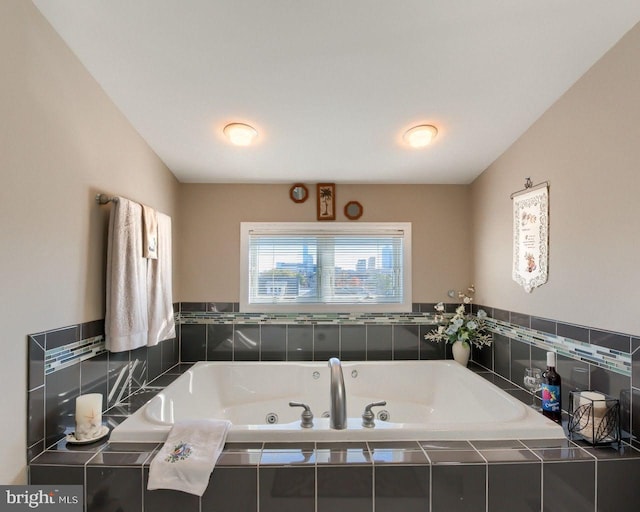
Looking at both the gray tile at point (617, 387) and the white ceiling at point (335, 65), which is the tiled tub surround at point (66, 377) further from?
the gray tile at point (617, 387)

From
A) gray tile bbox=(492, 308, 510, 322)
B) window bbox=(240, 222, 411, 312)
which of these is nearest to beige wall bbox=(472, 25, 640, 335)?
gray tile bbox=(492, 308, 510, 322)

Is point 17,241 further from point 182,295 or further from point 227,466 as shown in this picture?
point 182,295

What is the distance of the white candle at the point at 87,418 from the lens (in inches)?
60.2

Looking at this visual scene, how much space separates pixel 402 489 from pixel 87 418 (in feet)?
4.40

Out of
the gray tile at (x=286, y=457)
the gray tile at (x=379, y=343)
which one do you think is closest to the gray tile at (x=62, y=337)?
the gray tile at (x=286, y=457)

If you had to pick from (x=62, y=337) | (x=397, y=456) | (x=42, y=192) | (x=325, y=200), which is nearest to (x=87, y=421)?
(x=62, y=337)

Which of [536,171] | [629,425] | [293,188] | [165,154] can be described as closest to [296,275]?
[293,188]

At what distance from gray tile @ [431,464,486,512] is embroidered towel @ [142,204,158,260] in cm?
178

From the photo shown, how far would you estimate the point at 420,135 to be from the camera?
87.7 inches

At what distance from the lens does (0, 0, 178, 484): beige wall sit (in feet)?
4.14

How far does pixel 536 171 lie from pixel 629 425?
1.35 m

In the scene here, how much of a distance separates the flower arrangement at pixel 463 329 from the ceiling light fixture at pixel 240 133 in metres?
1.91

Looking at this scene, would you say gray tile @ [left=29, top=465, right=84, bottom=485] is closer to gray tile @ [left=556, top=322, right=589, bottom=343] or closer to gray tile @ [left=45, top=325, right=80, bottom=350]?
gray tile @ [left=45, top=325, right=80, bottom=350]

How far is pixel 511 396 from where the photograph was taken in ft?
6.67
